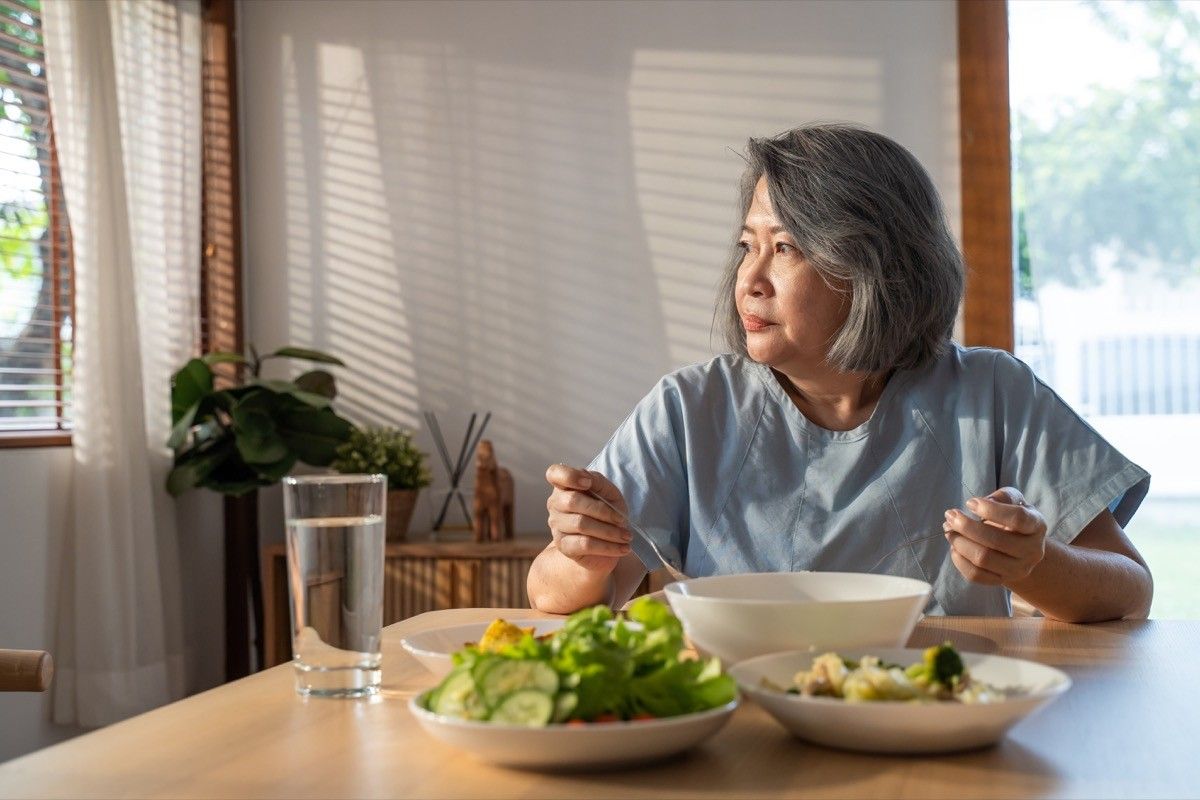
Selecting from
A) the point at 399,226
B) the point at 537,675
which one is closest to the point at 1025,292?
the point at 399,226

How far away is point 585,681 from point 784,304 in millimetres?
1111

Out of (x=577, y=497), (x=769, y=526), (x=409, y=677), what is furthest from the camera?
(x=769, y=526)

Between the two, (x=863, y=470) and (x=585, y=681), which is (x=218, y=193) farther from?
(x=585, y=681)

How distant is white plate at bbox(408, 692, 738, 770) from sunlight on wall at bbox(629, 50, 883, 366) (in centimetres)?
283

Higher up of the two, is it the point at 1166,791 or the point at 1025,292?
the point at 1025,292

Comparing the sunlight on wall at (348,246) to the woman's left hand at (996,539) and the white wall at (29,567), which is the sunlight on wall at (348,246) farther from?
the woman's left hand at (996,539)

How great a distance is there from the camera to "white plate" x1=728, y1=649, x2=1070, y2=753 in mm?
807

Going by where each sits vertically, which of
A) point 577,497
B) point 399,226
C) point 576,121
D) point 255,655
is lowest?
point 255,655

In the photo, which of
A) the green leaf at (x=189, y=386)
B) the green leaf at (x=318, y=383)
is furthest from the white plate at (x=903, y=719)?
the green leaf at (x=318, y=383)

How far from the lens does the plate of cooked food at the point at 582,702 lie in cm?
78

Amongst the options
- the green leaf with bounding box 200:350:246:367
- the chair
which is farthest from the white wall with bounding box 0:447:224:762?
the chair

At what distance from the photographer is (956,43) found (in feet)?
11.4

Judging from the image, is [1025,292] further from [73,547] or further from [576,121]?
[73,547]

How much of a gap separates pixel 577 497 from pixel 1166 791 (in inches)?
27.8
